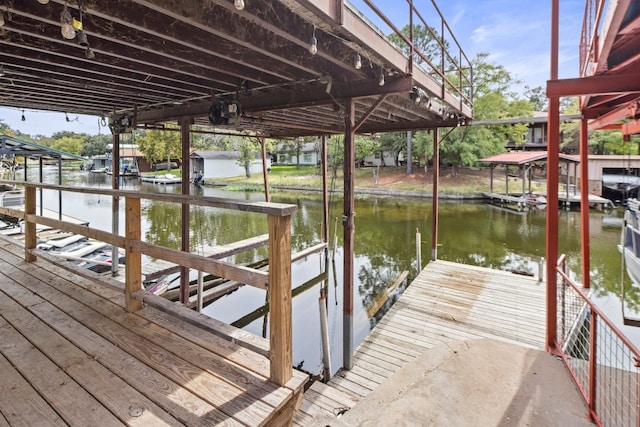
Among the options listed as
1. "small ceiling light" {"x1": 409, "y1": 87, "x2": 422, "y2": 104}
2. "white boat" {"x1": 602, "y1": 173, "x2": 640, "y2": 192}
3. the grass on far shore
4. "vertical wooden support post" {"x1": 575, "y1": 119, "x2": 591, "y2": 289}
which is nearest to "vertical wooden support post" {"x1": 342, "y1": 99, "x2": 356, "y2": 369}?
"small ceiling light" {"x1": 409, "y1": 87, "x2": 422, "y2": 104}

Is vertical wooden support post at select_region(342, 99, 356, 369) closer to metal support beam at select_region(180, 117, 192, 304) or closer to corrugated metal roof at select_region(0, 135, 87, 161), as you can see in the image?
metal support beam at select_region(180, 117, 192, 304)

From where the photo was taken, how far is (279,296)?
1.74 metres

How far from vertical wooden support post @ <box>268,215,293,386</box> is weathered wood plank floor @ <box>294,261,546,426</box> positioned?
1.82 metres

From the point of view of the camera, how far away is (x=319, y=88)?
4355mm

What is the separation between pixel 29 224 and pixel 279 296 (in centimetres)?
336

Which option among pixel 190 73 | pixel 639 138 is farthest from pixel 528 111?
pixel 190 73

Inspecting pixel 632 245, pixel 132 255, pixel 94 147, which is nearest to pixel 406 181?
pixel 632 245

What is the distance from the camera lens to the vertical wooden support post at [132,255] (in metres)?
2.48

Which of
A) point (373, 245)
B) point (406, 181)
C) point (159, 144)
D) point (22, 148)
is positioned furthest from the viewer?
point (159, 144)

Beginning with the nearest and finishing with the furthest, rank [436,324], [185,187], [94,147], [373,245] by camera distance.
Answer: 1. [436,324]
2. [185,187]
3. [373,245]
4. [94,147]

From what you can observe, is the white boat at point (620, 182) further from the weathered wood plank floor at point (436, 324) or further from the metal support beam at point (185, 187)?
the metal support beam at point (185, 187)

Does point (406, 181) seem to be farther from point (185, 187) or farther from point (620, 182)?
point (185, 187)

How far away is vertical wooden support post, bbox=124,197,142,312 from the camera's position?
2484mm

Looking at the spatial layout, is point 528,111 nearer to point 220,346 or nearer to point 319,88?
point 319,88
